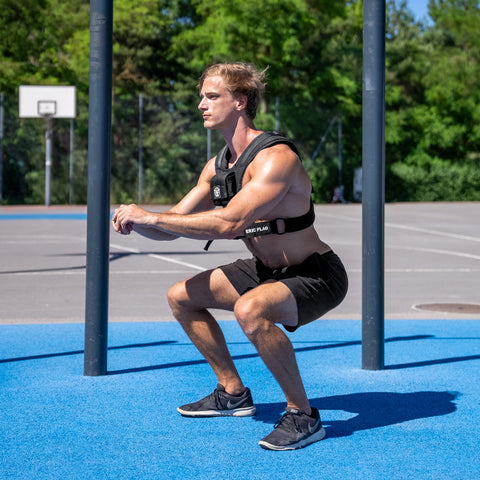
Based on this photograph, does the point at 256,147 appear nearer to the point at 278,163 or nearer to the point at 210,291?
the point at 278,163

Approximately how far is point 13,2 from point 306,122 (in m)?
16.5

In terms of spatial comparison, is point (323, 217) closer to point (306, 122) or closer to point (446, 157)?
point (306, 122)

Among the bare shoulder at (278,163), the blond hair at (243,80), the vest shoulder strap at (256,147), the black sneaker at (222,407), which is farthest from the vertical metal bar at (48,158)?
the bare shoulder at (278,163)

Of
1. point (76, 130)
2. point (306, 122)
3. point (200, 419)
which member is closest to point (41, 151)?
point (76, 130)

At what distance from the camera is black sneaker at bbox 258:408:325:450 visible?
425cm

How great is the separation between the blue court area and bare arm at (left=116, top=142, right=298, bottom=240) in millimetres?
1084

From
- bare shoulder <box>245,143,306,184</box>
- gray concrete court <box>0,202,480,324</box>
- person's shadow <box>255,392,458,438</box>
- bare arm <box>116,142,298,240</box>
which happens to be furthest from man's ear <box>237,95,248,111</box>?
gray concrete court <box>0,202,480,324</box>

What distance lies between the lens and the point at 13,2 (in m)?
43.7

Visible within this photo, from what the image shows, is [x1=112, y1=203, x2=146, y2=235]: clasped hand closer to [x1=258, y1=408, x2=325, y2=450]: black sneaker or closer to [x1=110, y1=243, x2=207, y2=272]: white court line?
[x1=258, y1=408, x2=325, y2=450]: black sneaker

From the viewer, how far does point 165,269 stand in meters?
12.9

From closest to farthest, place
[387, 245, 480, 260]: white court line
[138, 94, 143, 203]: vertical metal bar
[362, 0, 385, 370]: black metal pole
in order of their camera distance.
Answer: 1. [362, 0, 385, 370]: black metal pole
2. [387, 245, 480, 260]: white court line
3. [138, 94, 143, 203]: vertical metal bar

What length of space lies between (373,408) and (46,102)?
30497 millimetres

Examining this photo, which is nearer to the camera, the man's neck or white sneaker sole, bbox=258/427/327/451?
white sneaker sole, bbox=258/427/327/451

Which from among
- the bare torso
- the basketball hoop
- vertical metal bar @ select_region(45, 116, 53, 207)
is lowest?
the bare torso
